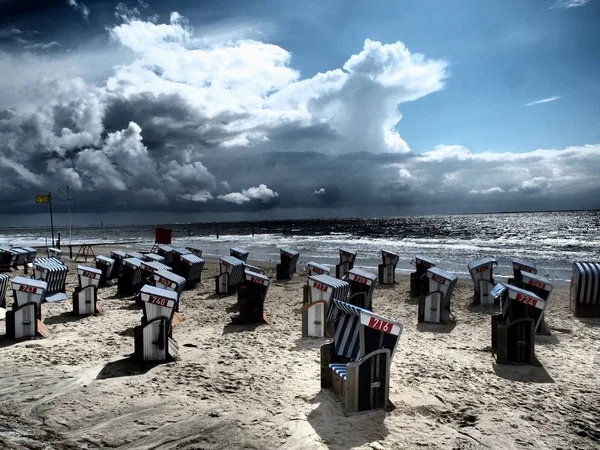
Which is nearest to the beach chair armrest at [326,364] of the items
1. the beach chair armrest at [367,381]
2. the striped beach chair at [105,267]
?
the beach chair armrest at [367,381]

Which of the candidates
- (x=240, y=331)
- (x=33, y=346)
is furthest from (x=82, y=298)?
(x=240, y=331)

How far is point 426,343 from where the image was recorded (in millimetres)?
10391

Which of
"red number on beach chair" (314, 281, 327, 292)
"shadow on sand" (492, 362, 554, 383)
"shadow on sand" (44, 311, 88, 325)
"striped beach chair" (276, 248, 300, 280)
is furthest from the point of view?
"striped beach chair" (276, 248, 300, 280)

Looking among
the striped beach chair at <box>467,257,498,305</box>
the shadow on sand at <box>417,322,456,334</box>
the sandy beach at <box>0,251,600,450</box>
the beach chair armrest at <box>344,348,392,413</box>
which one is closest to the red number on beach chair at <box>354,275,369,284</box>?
the shadow on sand at <box>417,322,456,334</box>

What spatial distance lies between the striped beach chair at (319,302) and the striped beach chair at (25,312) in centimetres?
635

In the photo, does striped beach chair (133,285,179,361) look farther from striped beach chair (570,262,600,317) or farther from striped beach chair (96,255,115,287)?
striped beach chair (570,262,600,317)

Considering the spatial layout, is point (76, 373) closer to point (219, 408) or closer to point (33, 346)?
point (33, 346)

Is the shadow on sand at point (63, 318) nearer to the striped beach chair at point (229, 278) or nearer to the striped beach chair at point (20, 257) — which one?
the striped beach chair at point (229, 278)

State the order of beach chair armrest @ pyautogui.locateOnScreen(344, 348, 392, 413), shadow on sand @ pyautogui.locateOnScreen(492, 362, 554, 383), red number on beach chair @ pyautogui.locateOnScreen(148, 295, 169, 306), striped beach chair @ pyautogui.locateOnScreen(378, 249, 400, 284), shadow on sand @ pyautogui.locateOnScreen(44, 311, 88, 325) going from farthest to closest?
striped beach chair @ pyautogui.locateOnScreen(378, 249, 400, 284) → shadow on sand @ pyautogui.locateOnScreen(44, 311, 88, 325) → red number on beach chair @ pyautogui.locateOnScreen(148, 295, 169, 306) → shadow on sand @ pyautogui.locateOnScreen(492, 362, 554, 383) → beach chair armrest @ pyautogui.locateOnScreen(344, 348, 392, 413)

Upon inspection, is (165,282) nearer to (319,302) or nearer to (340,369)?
(319,302)

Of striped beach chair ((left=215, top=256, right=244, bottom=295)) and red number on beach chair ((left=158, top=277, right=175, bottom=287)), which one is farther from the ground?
red number on beach chair ((left=158, top=277, right=175, bottom=287))

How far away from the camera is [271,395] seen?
7031mm

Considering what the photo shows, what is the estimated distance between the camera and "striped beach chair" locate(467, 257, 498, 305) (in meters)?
15.2

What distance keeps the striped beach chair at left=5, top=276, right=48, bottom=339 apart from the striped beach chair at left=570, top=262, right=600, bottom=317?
15.1m
